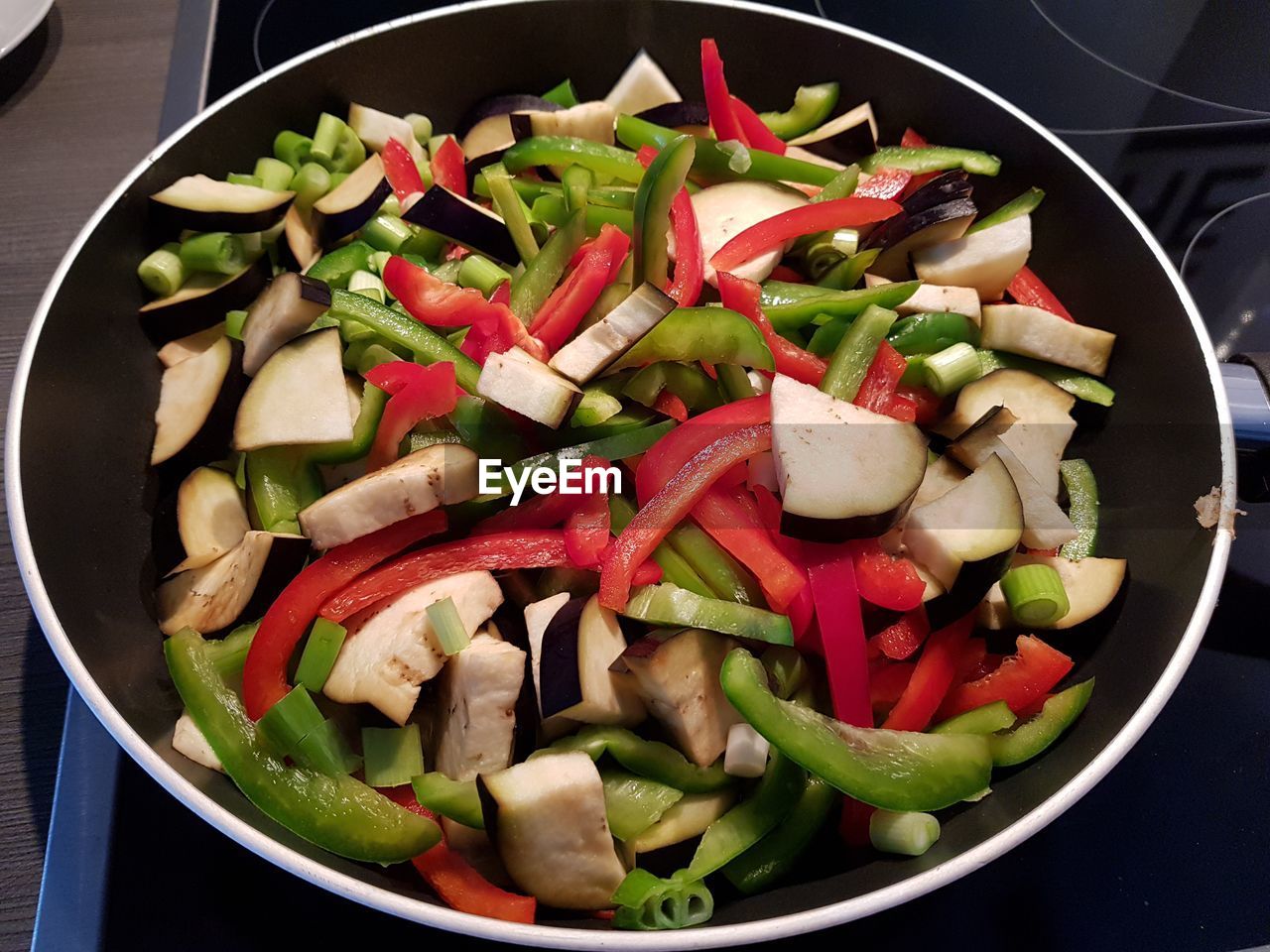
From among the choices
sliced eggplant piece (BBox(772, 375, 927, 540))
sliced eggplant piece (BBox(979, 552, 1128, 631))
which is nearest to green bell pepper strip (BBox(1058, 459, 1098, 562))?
sliced eggplant piece (BBox(979, 552, 1128, 631))

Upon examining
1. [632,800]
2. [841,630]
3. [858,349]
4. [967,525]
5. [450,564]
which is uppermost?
[858,349]

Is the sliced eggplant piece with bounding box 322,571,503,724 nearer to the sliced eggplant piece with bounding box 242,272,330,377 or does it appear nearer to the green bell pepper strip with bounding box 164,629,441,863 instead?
the green bell pepper strip with bounding box 164,629,441,863

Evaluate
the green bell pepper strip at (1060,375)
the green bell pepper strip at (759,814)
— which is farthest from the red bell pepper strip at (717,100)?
the green bell pepper strip at (759,814)

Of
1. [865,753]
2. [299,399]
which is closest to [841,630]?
[865,753]

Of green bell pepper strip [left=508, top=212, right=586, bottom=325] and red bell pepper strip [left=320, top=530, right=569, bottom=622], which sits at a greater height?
green bell pepper strip [left=508, top=212, right=586, bottom=325]

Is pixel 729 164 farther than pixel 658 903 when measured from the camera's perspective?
Yes

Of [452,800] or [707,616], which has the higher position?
[707,616]

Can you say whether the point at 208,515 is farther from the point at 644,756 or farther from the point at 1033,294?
the point at 1033,294
